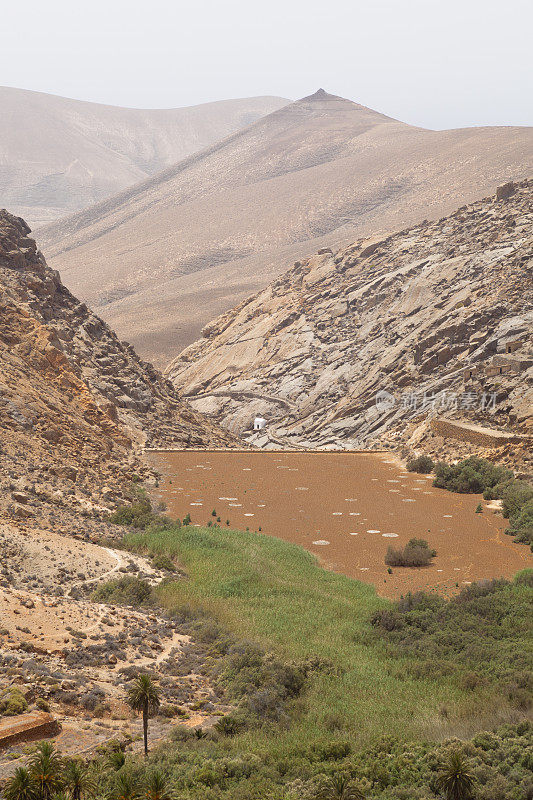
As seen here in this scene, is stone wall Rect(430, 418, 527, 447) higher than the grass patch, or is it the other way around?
the grass patch

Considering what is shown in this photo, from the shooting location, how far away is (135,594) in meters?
11.9

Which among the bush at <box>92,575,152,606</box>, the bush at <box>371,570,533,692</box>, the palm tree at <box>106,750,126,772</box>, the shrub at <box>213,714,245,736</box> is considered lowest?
the bush at <box>371,570,533,692</box>

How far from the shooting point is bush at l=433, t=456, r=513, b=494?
73.6 feet

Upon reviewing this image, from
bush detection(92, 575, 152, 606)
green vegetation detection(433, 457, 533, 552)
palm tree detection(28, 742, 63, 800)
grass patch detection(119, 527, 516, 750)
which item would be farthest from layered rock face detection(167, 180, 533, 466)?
palm tree detection(28, 742, 63, 800)

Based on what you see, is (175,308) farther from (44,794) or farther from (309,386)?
(44,794)

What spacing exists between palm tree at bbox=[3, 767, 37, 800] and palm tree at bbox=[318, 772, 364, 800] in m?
2.45

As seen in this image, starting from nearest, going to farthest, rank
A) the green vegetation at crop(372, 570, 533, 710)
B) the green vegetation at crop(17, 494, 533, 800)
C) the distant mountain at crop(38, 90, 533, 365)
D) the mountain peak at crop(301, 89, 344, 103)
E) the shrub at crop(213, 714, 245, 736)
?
the green vegetation at crop(17, 494, 533, 800) → the shrub at crop(213, 714, 245, 736) → the green vegetation at crop(372, 570, 533, 710) → the distant mountain at crop(38, 90, 533, 365) → the mountain peak at crop(301, 89, 344, 103)

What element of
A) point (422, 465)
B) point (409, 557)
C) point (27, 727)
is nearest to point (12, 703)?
point (27, 727)

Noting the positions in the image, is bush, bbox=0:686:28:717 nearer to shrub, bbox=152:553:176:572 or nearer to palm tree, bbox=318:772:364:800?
palm tree, bbox=318:772:364:800

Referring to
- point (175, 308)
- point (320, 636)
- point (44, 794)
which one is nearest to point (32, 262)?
point (320, 636)

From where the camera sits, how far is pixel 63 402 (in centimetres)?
2172

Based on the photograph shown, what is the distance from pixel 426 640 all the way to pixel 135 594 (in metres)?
4.64

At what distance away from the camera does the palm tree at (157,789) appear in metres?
5.97

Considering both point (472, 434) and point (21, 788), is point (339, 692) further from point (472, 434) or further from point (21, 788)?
point (472, 434)
